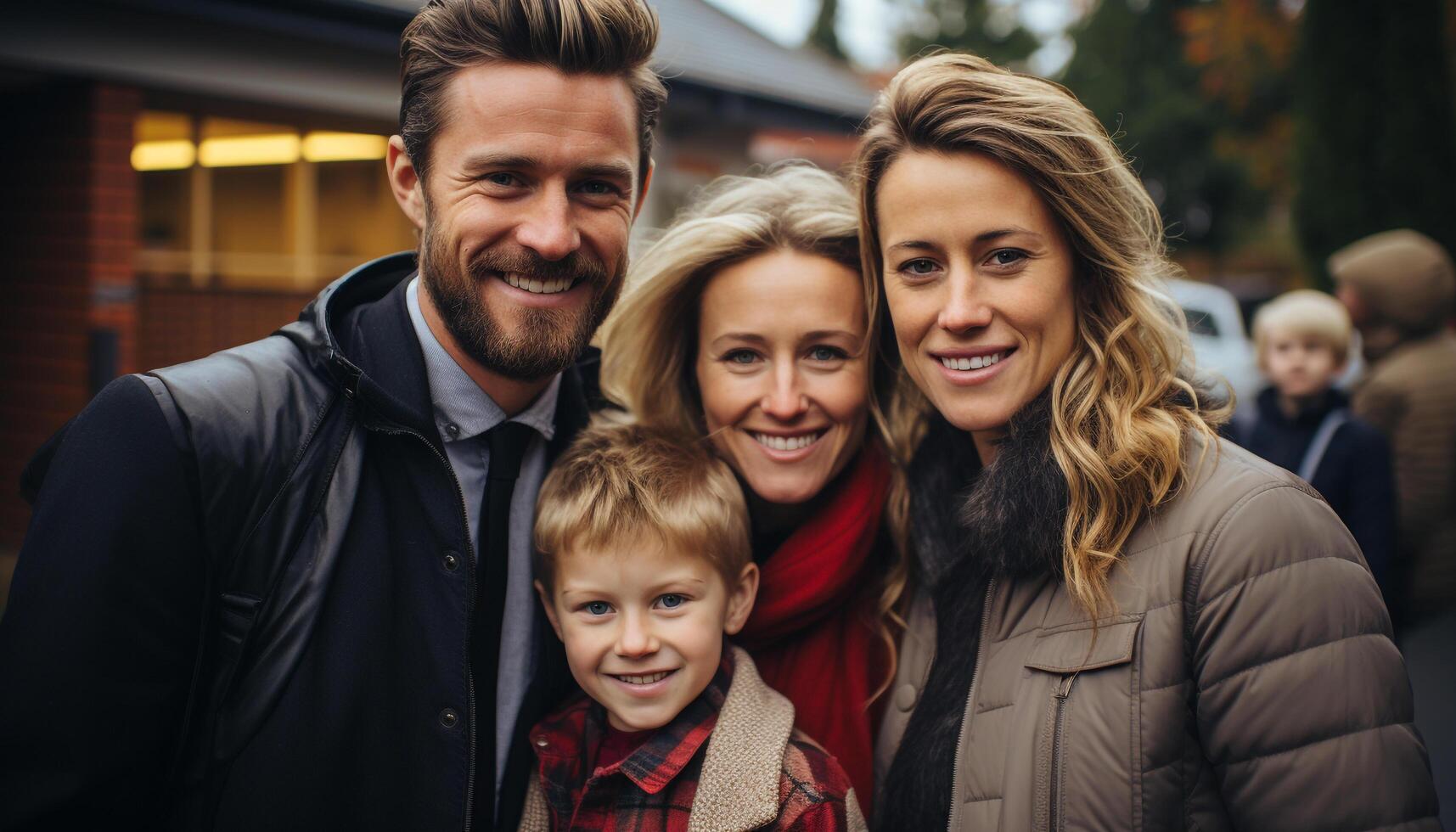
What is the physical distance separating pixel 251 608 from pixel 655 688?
84 centimetres

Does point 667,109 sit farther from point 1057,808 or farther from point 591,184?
point 1057,808

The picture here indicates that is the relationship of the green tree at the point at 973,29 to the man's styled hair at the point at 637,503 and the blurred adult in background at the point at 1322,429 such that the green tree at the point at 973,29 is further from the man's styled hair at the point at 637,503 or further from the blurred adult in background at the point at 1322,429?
the man's styled hair at the point at 637,503

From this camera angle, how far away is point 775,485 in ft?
8.47

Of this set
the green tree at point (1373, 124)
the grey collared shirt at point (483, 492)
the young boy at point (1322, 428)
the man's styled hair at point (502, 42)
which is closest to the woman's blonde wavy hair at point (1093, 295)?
the man's styled hair at point (502, 42)

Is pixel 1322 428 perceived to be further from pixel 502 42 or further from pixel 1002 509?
pixel 502 42

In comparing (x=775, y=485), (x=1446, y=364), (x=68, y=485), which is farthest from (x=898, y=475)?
(x=1446, y=364)

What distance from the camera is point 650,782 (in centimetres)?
216

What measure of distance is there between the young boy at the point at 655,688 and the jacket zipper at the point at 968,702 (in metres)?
0.23

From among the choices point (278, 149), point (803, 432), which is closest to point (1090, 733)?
point (803, 432)

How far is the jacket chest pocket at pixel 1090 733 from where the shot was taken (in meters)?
1.79

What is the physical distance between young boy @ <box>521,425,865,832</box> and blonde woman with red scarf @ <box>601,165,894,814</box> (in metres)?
0.18

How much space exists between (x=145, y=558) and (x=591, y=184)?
1.17 metres

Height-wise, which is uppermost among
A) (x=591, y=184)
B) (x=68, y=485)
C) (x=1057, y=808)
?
(x=591, y=184)

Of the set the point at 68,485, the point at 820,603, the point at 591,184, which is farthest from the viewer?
the point at 820,603
